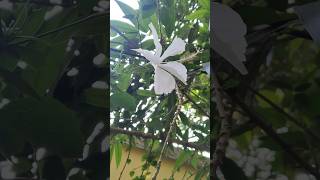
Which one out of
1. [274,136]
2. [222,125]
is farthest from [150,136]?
[274,136]

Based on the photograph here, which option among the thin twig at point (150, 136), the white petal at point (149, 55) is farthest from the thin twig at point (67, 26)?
the thin twig at point (150, 136)

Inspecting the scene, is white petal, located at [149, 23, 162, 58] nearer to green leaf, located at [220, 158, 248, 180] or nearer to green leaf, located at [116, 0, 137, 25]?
green leaf, located at [116, 0, 137, 25]

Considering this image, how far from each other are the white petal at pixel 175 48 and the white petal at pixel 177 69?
0.02 m

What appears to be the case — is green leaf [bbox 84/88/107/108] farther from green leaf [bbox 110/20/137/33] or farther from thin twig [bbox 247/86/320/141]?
thin twig [bbox 247/86/320/141]

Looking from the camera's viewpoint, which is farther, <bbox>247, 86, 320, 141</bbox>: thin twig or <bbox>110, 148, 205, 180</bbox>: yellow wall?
<bbox>247, 86, 320, 141</bbox>: thin twig

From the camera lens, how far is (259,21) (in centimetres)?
100

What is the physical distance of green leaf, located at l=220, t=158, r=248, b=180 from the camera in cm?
99

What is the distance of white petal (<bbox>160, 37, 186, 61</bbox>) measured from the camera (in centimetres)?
93

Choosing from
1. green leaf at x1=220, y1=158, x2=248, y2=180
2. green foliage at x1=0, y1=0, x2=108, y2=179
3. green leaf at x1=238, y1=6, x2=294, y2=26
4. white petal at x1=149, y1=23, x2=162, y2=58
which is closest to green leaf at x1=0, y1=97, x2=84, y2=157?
green foliage at x1=0, y1=0, x2=108, y2=179

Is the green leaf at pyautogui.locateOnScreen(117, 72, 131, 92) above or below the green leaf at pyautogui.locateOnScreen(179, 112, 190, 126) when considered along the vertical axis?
above

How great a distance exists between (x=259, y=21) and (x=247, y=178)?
0.34 m

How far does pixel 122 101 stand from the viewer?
92 cm

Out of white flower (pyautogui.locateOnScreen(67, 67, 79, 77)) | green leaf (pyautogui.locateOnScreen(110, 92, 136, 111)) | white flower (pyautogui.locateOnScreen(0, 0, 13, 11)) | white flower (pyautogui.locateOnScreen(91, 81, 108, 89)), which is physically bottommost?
green leaf (pyautogui.locateOnScreen(110, 92, 136, 111))

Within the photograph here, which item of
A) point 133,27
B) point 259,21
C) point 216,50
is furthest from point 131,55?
point 259,21
